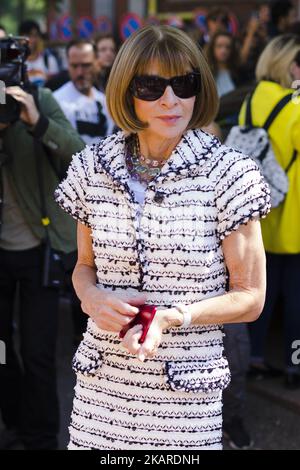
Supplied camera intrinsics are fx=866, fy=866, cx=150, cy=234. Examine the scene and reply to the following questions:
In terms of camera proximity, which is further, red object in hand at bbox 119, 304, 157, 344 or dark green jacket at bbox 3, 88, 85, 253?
dark green jacket at bbox 3, 88, 85, 253

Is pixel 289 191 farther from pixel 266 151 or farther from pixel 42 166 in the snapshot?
pixel 42 166

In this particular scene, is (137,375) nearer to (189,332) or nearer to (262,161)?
(189,332)

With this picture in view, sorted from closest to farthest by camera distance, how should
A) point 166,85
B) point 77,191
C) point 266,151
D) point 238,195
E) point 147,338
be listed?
point 147,338
point 238,195
point 166,85
point 77,191
point 266,151

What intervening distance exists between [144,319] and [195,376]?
0.82 feet

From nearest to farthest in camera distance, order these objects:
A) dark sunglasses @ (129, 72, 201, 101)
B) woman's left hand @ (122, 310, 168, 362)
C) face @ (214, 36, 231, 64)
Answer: woman's left hand @ (122, 310, 168, 362)
dark sunglasses @ (129, 72, 201, 101)
face @ (214, 36, 231, 64)

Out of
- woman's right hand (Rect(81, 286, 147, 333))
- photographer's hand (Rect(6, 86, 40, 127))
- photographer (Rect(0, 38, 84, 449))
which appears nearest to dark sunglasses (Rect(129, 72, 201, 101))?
woman's right hand (Rect(81, 286, 147, 333))

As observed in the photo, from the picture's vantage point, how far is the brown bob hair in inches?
93.4

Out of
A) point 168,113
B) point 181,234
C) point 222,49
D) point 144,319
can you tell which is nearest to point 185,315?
point 144,319

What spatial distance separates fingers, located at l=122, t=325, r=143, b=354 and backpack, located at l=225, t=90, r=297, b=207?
2346mm

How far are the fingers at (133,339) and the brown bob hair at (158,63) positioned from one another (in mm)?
605

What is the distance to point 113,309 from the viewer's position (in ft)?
7.41

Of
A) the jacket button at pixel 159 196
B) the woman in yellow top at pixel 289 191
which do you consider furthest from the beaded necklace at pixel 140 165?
the woman in yellow top at pixel 289 191

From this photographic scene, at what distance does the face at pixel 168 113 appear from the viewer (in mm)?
2391

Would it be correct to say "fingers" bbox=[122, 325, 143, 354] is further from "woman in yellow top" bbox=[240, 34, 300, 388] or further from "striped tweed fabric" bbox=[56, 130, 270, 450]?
"woman in yellow top" bbox=[240, 34, 300, 388]
